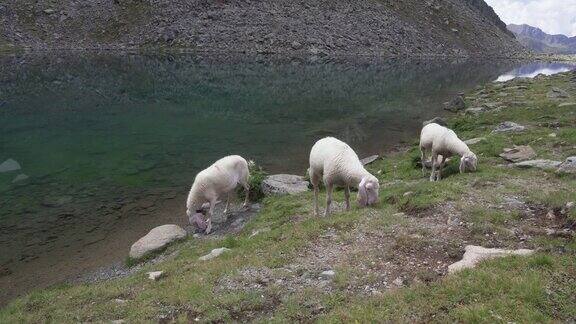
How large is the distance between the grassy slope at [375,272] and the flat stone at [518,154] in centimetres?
248

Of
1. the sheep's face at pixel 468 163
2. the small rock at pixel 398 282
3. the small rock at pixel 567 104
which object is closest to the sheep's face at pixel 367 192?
the small rock at pixel 398 282

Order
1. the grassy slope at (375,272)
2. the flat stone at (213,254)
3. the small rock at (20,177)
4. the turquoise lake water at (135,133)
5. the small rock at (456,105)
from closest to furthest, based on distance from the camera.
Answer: the grassy slope at (375,272)
the flat stone at (213,254)
the turquoise lake water at (135,133)
the small rock at (20,177)
the small rock at (456,105)

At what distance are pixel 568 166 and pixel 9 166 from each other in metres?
30.5

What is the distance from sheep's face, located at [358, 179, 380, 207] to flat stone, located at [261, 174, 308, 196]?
6.50m

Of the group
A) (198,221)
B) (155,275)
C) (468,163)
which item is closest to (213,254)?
(155,275)

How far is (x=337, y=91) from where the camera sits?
69250 millimetres

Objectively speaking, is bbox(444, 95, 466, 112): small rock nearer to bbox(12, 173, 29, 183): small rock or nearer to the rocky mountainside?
bbox(12, 173, 29, 183): small rock

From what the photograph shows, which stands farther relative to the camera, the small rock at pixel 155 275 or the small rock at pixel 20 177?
the small rock at pixel 20 177

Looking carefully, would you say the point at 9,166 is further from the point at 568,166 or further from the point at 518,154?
the point at 568,166

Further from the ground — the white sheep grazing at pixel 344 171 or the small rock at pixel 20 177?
the white sheep grazing at pixel 344 171

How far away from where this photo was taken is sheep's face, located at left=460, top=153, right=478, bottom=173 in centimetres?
2017

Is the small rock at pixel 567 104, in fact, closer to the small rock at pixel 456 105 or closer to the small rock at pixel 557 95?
the small rock at pixel 557 95

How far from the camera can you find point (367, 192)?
16.2 meters

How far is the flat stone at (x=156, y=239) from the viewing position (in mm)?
17641
